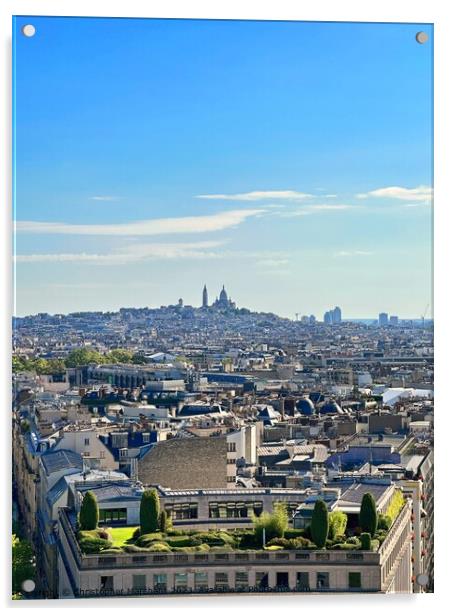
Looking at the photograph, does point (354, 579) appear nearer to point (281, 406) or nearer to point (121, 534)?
point (121, 534)

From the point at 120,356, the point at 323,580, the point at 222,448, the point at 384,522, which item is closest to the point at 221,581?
the point at 323,580

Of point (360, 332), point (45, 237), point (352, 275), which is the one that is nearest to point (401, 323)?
point (352, 275)

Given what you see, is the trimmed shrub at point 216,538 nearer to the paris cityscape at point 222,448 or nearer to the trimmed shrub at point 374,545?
the paris cityscape at point 222,448

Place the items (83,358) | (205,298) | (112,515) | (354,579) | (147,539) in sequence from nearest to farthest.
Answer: (354,579), (147,539), (112,515), (205,298), (83,358)

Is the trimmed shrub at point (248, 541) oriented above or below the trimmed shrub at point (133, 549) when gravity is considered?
above

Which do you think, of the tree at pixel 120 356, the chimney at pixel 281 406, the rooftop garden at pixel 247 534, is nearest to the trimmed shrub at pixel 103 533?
the rooftop garden at pixel 247 534

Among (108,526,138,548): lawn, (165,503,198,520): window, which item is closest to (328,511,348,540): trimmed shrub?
(165,503,198,520): window

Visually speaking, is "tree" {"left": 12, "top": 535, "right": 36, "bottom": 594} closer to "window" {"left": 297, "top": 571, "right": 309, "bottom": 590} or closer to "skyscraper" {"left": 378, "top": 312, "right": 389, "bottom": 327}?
"window" {"left": 297, "top": 571, "right": 309, "bottom": 590}
